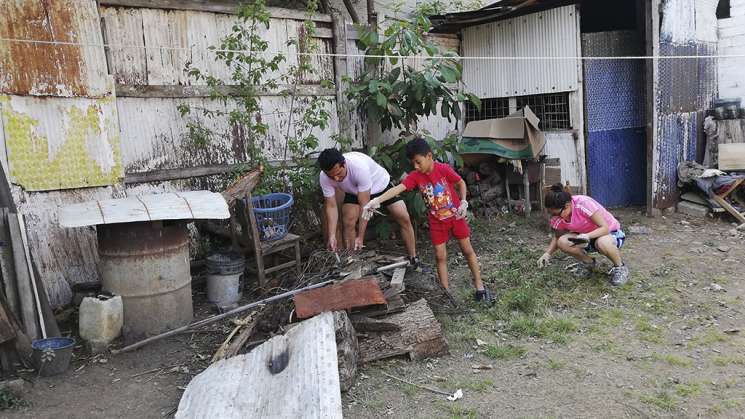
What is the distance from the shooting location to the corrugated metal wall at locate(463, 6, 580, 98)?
8297mm

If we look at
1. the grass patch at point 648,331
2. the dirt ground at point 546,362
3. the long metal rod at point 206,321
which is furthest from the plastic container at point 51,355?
the grass patch at point 648,331

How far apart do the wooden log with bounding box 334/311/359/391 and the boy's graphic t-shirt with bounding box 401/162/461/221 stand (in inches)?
59.8

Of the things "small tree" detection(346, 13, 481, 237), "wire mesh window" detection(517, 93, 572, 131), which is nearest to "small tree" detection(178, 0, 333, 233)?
"small tree" detection(346, 13, 481, 237)

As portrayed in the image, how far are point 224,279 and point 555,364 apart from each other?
3.00 meters

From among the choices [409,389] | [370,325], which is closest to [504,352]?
[409,389]

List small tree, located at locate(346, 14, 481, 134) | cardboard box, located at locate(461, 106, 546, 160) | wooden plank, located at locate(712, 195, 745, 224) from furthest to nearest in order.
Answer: cardboard box, located at locate(461, 106, 546, 160)
wooden plank, located at locate(712, 195, 745, 224)
small tree, located at locate(346, 14, 481, 134)

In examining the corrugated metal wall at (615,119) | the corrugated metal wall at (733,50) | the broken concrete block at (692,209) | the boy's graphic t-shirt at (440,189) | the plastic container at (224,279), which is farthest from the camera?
the corrugated metal wall at (733,50)

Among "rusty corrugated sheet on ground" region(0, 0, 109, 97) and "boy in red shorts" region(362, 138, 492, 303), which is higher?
"rusty corrugated sheet on ground" region(0, 0, 109, 97)

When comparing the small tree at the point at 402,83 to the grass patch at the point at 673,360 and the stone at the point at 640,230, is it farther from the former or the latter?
the grass patch at the point at 673,360

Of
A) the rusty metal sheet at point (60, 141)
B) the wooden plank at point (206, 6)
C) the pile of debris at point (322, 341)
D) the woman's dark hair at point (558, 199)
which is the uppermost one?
the wooden plank at point (206, 6)

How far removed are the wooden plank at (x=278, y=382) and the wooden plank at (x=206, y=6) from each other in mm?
3717

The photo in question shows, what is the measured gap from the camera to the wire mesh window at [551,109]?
8.52m

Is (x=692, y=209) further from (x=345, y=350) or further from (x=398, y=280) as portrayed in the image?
(x=345, y=350)

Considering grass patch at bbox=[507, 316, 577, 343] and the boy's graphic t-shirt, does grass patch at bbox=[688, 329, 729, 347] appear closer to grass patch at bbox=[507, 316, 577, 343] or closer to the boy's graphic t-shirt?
grass patch at bbox=[507, 316, 577, 343]
